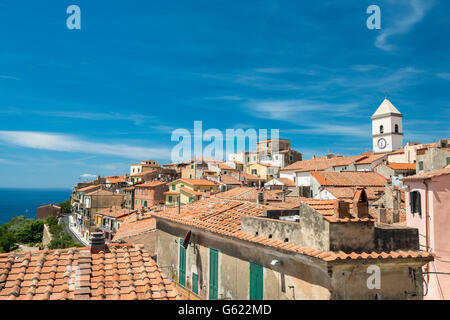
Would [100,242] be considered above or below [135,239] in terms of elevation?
above

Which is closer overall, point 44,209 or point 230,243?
point 230,243

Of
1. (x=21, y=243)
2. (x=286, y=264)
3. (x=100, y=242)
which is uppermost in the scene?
(x=100, y=242)

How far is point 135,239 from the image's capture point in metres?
21.5

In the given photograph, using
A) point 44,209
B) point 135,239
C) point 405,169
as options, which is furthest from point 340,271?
point 44,209

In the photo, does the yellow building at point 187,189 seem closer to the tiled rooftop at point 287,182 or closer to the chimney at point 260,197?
the tiled rooftop at point 287,182

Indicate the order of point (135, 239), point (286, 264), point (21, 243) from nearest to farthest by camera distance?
point (286, 264)
point (135, 239)
point (21, 243)

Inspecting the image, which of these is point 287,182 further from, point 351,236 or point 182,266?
point 351,236

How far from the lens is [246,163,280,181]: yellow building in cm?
7162

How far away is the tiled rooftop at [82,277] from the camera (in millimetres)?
6903

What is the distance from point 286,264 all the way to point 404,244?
9.76ft

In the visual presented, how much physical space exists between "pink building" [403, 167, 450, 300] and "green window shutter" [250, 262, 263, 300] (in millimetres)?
9677

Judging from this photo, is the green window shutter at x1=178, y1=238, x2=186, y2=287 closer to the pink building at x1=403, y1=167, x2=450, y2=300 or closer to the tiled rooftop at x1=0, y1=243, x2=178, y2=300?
the tiled rooftop at x1=0, y1=243, x2=178, y2=300

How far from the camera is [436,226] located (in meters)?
15.9
